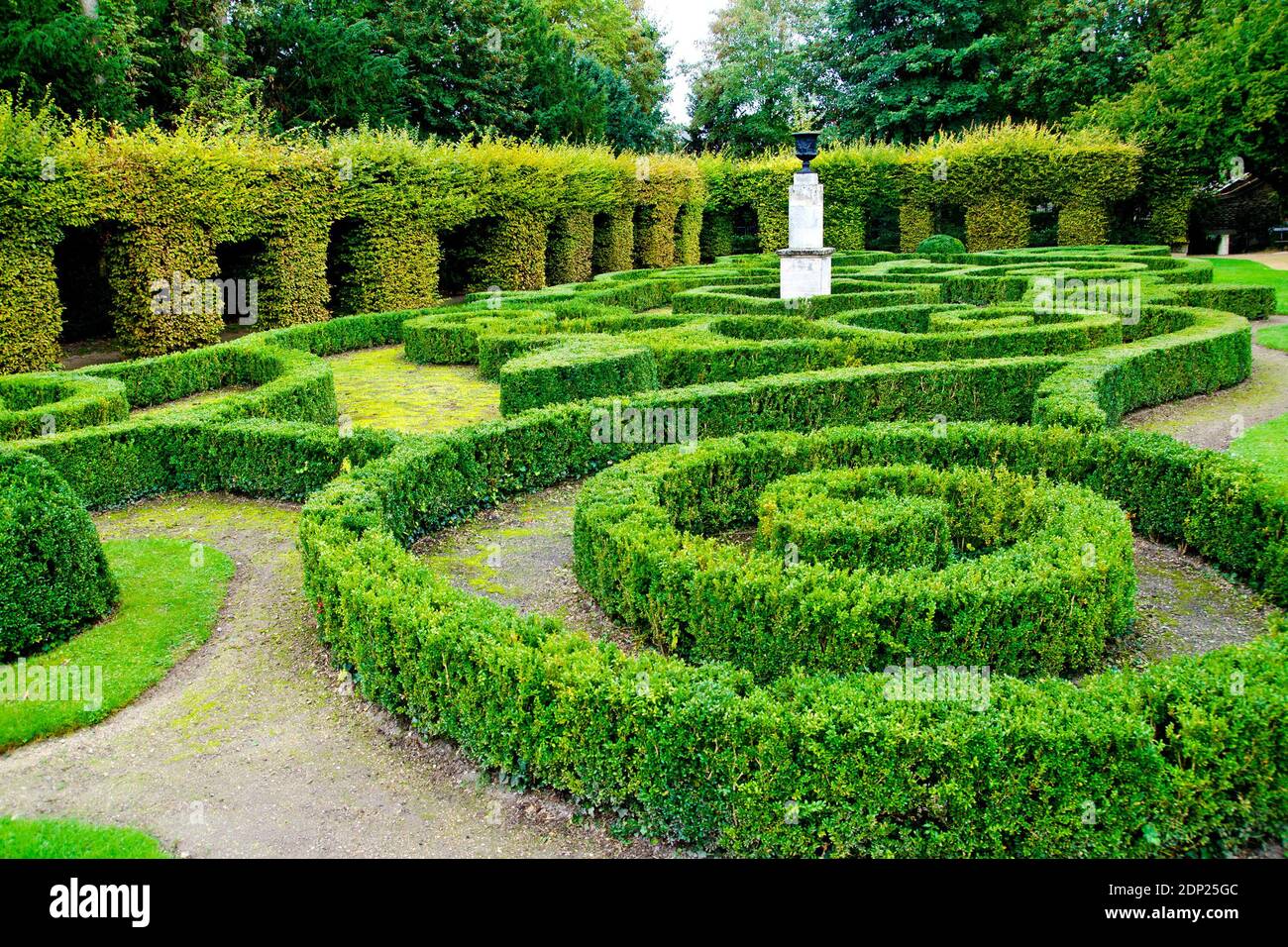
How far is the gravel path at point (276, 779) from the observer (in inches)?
205

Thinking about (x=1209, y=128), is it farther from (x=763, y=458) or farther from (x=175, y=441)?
(x=175, y=441)

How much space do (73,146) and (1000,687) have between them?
65.0 ft

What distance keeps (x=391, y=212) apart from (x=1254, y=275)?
2524cm

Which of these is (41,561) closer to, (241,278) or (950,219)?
(241,278)

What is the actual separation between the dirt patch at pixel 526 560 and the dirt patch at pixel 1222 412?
8.03m

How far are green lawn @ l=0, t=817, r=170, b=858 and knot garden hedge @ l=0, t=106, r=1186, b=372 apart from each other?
15.2m

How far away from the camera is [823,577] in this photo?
6477 millimetres

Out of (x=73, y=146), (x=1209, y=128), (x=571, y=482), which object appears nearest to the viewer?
(x=571, y=482)

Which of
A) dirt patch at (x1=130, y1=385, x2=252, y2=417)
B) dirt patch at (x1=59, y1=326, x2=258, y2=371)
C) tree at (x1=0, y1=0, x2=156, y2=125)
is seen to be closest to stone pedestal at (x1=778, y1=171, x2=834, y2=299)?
dirt patch at (x1=130, y1=385, x2=252, y2=417)

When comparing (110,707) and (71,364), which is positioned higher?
(71,364)

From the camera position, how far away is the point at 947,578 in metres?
6.47

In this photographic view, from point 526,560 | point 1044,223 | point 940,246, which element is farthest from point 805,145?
point 1044,223

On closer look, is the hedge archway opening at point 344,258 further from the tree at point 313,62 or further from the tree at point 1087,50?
the tree at point 1087,50
